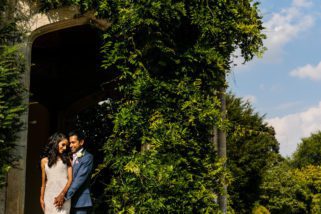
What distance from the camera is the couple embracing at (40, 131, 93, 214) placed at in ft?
18.4

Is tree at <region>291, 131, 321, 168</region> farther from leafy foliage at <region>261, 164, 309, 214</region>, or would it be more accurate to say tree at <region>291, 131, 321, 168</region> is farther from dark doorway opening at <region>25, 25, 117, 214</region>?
dark doorway opening at <region>25, 25, 117, 214</region>

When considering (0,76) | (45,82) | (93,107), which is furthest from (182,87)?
(45,82)

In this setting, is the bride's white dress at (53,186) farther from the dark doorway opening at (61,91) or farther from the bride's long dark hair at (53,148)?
the dark doorway opening at (61,91)

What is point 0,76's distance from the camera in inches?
197

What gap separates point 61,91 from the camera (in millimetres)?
12773

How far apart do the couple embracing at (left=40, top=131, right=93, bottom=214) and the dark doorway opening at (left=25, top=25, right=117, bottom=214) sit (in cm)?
455

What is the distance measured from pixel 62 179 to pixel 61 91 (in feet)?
24.2

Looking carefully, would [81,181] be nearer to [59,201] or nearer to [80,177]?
[80,177]

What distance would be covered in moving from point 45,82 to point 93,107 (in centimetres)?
162

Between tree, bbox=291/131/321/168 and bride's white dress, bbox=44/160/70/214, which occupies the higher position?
tree, bbox=291/131/321/168

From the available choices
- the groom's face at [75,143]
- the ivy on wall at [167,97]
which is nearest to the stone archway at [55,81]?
the ivy on wall at [167,97]

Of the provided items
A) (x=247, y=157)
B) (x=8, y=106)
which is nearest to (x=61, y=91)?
(x=8, y=106)

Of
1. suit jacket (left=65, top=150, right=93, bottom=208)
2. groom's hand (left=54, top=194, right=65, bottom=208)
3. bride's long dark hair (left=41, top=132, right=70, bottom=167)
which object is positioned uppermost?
bride's long dark hair (left=41, top=132, right=70, bottom=167)

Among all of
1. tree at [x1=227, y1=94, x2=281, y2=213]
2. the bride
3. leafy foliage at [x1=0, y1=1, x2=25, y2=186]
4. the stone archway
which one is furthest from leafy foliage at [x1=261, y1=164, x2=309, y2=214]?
leafy foliage at [x1=0, y1=1, x2=25, y2=186]
